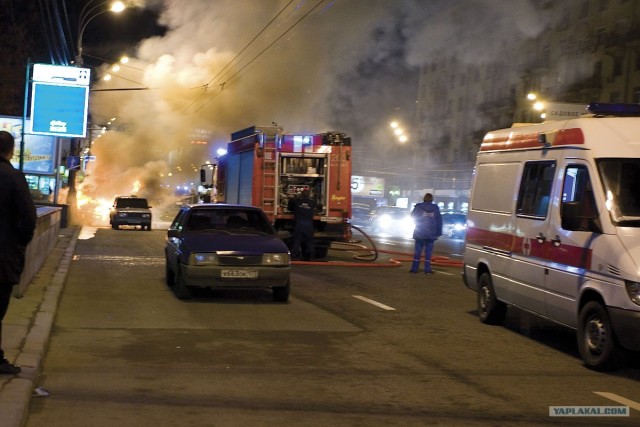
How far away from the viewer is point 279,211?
17016 mm

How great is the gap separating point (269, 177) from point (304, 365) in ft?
34.6

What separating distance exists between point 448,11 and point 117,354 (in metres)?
20.1

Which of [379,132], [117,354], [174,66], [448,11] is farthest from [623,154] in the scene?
[379,132]

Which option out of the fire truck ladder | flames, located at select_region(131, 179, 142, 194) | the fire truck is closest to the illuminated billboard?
the fire truck

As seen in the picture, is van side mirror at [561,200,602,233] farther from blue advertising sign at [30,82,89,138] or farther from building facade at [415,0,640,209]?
blue advertising sign at [30,82,89,138]

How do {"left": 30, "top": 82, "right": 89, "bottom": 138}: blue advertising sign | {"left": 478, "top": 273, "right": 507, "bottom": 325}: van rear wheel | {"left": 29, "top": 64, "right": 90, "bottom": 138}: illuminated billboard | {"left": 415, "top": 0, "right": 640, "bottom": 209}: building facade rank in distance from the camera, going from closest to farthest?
1. {"left": 478, "top": 273, "right": 507, "bottom": 325}: van rear wheel
2. {"left": 415, "top": 0, "right": 640, "bottom": 209}: building facade
3. {"left": 29, "top": 64, "right": 90, "bottom": 138}: illuminated billboard
4. {"left": 30, "top": 82, "right": 89, "bottom": 138}: blue advertising sign

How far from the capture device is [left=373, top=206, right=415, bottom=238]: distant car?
4412 centimetres

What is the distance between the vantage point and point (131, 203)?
31.8 m

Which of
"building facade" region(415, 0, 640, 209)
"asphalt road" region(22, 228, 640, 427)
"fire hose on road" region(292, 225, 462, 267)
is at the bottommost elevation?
"asphalt road" region(22, 228, 640, 427)

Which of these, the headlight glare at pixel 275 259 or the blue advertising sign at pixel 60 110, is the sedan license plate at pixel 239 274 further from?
the blue advertising sign at pixel 60 110

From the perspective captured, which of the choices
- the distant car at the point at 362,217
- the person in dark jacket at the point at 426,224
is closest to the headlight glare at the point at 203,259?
the person in dark jacket at the point at 426,224

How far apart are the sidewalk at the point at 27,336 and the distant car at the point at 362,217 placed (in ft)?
117

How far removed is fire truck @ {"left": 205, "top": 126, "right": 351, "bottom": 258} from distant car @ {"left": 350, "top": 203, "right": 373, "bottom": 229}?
97.4ft

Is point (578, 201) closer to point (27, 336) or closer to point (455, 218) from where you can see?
point (27, 336)
